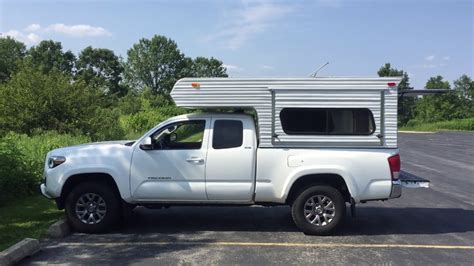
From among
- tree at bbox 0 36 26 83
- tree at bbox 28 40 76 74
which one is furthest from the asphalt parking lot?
tree at bbox 28 40 76 74

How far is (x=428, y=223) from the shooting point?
866 cm

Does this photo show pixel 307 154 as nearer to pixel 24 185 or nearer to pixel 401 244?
pixel 401 244

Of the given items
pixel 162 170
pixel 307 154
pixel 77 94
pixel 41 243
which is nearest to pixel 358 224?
pixel 307 154

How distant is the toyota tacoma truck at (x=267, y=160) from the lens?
755 centimetres

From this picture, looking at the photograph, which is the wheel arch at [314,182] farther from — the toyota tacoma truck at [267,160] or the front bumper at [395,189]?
the front bumper at [395,189]

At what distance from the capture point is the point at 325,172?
7.50 meters

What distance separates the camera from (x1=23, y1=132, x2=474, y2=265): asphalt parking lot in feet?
21.3

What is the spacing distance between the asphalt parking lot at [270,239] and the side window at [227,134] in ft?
4.53

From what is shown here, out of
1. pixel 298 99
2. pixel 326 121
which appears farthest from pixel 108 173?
pixel 326 121

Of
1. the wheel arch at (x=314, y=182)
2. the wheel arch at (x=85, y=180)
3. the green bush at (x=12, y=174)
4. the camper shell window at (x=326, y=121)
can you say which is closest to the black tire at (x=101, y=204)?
the wheel arch at (x=85, y=180)

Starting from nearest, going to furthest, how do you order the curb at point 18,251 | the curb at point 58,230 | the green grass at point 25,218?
the curb at point 18,251 → the green grass at point 25,218 → the curb at point 58,230

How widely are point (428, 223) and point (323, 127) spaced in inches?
108

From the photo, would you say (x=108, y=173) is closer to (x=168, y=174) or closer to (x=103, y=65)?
(x=168, y=174)

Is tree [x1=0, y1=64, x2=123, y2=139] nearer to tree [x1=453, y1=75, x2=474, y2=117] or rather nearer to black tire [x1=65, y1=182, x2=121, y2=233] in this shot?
black tire [x1=65, y1=182, x2=121, y2=233]
